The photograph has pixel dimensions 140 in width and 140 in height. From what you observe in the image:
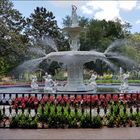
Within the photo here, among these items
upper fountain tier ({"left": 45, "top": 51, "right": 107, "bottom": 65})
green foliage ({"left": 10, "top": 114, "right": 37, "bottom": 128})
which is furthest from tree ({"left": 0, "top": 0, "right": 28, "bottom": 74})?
green foliage ({"left": 10, "top": 114, "right": 37, "bottom": 128})

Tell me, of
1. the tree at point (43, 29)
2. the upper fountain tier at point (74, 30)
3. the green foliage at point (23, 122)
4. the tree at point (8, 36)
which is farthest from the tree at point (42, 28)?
the green foliage at point (23, 122)

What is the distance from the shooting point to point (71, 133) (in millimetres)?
10688

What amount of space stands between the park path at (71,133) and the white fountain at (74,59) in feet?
32.0

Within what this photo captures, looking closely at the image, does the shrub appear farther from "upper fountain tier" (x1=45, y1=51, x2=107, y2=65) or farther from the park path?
"upper fountain tier" (x1=45, y1=51, x2=107, y2=65)

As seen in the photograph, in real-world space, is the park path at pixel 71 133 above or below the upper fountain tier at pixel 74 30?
below

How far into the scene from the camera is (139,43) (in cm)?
7419

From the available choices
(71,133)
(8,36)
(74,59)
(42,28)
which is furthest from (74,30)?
(42,28)

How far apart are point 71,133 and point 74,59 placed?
10671mm

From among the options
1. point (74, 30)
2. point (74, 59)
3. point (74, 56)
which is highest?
point (74, 30)

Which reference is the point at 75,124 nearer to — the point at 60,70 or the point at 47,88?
the point at 47,88

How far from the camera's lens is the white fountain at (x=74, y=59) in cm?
2075

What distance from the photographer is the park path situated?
10.1 meters

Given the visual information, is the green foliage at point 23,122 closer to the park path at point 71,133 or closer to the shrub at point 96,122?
the park path at point 71,133

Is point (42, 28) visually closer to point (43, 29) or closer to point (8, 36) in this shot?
point (43, 29)
